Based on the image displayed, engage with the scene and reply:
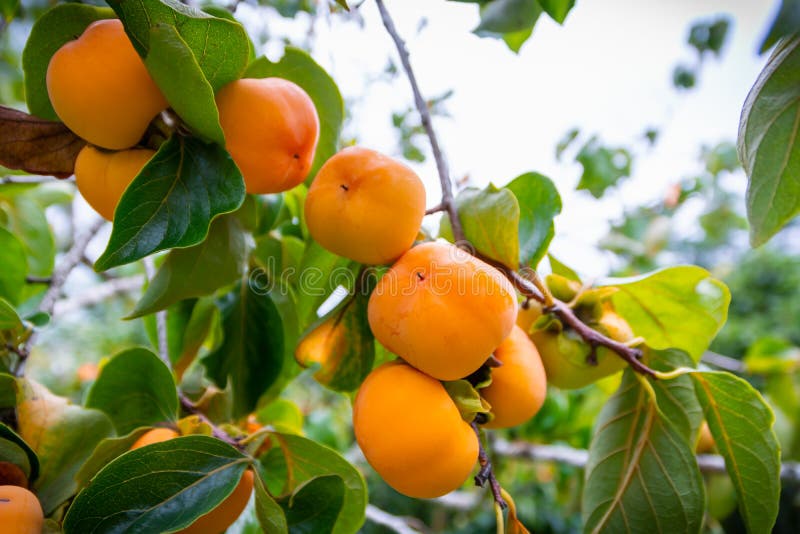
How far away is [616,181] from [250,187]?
201 cm

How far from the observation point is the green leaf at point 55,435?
67 centimetres

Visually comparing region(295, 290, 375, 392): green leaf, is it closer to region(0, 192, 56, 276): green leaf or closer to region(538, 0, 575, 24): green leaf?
region(538, 0, 575, 24): green leaf

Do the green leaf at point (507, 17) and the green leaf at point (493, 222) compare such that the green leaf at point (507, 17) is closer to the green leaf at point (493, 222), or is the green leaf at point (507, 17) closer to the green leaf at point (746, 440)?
the green leaf at point (493, 222)

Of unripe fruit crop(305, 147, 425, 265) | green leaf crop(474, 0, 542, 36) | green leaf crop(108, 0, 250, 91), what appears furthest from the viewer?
green leaf crop(474, 0, 542, 36)

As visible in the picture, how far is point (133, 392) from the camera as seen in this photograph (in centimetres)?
76

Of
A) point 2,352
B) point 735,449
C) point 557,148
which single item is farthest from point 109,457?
point 557,148

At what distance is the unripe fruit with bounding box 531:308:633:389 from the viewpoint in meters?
0.74

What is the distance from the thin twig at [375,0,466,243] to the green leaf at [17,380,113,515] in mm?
519

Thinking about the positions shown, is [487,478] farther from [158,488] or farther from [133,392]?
[133,392]

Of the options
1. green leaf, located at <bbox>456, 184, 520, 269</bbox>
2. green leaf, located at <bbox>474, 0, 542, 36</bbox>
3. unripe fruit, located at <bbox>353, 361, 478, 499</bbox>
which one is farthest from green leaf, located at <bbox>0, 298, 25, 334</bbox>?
green leaf, located at <bbox>474, 0, 542, 36</bbox>

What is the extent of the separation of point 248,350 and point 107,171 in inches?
15.3

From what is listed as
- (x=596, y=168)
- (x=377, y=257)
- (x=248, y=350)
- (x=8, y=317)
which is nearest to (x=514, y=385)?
(x=377, y=257)

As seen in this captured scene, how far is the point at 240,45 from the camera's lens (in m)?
0.60

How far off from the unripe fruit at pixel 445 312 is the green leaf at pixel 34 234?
0.99m
